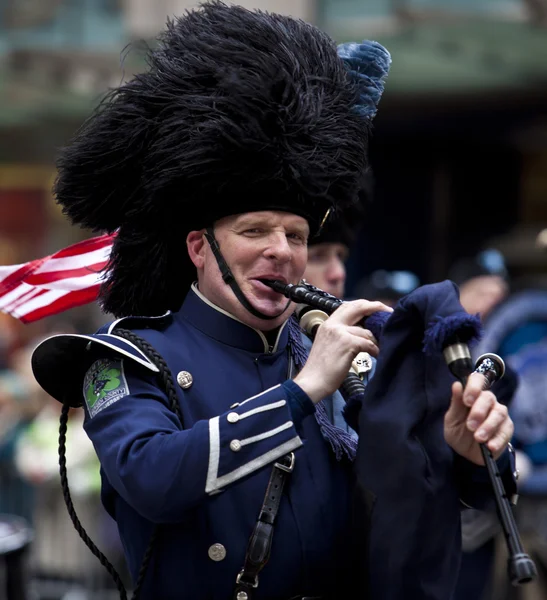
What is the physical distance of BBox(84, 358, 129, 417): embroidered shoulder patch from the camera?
3.04 metres

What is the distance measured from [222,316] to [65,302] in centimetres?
122

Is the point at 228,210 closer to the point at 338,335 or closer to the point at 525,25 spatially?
the point at 338,335

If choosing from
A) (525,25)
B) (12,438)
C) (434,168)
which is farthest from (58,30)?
(12,438)

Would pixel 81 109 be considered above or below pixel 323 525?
above

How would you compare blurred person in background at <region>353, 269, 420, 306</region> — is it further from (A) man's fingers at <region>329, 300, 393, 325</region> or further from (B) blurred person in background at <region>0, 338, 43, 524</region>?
(A) man's fingers at <region>329, 300, 393, 325</region>

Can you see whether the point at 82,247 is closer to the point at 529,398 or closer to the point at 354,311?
the point at 354,311

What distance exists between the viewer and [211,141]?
318 cm

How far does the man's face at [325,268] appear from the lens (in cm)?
483

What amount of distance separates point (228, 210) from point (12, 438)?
220 inches

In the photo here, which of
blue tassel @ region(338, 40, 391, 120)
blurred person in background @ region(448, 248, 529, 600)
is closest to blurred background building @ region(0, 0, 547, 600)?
blurred person in background @ region(448, 248, 529, 600)

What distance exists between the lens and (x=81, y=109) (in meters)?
12.8

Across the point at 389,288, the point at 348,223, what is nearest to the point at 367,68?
the point at 348,223

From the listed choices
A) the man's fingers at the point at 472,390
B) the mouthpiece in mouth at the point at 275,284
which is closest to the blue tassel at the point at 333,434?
the mouthpiece in mouth at the point at 275,284

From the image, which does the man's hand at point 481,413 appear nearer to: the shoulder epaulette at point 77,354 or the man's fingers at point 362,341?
the man's fingers at point 362,341
